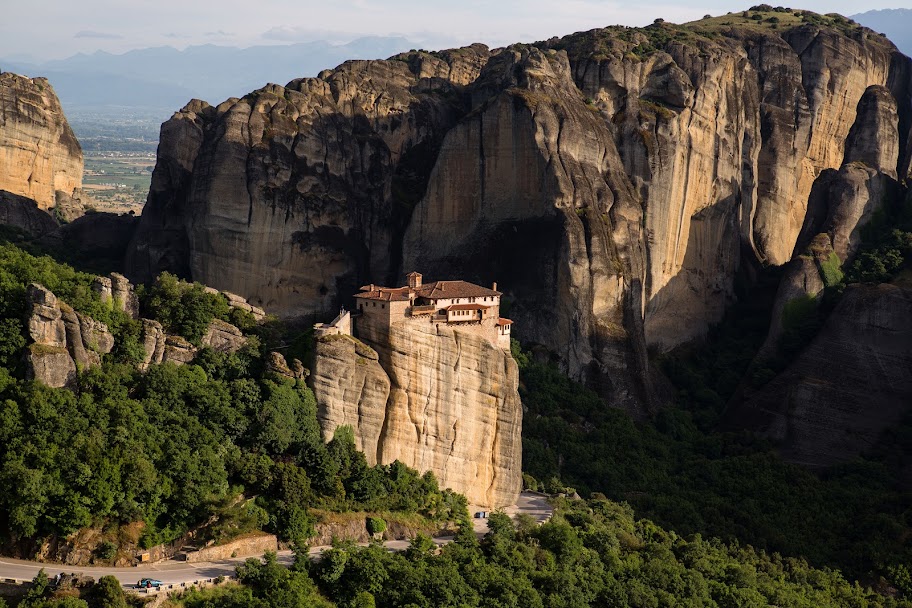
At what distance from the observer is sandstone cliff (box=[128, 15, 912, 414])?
256ft

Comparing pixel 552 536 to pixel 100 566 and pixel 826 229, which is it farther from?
pixel 826 229

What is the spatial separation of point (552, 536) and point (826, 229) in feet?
130

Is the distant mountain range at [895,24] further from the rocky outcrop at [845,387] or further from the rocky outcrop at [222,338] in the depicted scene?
the rocky outcrop at [222,338]

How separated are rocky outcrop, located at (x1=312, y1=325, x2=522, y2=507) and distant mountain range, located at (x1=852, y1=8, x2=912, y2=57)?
12241 cm

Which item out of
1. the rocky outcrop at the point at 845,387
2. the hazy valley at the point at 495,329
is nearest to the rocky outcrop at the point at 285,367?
the hazy valley at the point at 495,329

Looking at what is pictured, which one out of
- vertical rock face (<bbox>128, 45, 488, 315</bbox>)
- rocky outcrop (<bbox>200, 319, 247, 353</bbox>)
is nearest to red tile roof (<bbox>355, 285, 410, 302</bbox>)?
rocky outcrop (<bbox>200, 319, 247, 353</bbox>)

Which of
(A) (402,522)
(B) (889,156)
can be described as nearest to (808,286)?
(B) (889,156)

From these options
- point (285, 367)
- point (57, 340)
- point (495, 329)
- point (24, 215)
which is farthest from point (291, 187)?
point (57, 340)

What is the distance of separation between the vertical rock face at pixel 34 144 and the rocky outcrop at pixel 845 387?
42.9 meters

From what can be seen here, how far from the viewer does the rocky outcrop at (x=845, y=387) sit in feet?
241

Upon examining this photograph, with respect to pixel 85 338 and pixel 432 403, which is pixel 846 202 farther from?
pixel 85 338

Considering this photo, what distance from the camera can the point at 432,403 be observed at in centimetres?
5581

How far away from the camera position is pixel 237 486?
49281 mm

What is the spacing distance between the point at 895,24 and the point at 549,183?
124 meters
